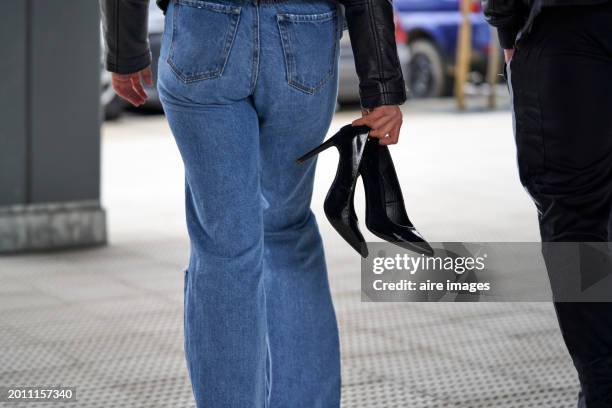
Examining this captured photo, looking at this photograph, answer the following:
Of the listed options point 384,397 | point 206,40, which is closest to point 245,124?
point 206,40

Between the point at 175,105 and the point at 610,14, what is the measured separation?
1039 millimetres

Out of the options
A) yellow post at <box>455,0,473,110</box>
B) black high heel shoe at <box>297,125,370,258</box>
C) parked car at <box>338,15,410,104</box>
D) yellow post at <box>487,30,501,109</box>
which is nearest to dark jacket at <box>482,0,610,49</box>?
black high heel shoe at <box>297,125,370,258</box>

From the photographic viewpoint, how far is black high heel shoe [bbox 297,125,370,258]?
2.72m

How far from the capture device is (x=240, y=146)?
8.55 feet

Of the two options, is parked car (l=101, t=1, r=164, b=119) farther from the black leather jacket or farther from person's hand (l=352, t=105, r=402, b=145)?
person's hand (l=352, t=105, r=402, b=145)

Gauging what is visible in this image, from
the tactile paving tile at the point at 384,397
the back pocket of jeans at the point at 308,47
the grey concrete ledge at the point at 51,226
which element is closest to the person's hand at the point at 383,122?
the back pocket of jeans at the point at 308,47

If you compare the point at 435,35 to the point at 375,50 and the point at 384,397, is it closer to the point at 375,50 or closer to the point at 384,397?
the point at 384,397

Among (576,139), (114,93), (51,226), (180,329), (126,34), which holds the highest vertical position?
(126,34)

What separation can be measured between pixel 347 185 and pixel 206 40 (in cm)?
45

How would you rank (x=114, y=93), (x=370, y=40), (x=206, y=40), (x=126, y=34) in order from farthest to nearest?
1. (x=114, y=93)
2. (x=126, y=34)
3. (x=370, y=40)
4. (x=206, y=40)

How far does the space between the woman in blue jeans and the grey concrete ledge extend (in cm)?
330

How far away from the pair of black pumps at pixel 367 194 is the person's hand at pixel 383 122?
0.02m

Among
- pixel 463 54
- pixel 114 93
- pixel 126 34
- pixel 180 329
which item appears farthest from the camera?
pixel 463 54

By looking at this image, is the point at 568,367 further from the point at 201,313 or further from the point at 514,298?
the point at 201,313
